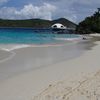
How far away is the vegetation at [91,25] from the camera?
9738 centimetres

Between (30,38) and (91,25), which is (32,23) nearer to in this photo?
(91,25)

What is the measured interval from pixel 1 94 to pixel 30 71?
14.3ft

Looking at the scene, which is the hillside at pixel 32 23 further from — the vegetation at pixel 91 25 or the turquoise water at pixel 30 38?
the turquoise water at pixel 30 38

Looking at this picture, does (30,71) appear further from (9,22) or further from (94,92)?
(9,22)

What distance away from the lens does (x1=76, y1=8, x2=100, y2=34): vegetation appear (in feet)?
319

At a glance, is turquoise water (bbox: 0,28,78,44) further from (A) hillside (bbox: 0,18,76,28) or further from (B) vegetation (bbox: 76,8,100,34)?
(A) hillside (bbox: 0,18,76,28)

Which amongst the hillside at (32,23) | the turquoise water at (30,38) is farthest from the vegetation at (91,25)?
the hillside at (32,23)

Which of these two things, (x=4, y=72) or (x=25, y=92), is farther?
(x=4, y=72)

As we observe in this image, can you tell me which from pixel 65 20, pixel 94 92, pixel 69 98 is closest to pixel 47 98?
pixel 69 98

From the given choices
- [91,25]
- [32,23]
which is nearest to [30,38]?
[91,25]

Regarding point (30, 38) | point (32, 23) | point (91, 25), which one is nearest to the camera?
point (30, 38)

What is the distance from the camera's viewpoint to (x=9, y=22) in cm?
18725

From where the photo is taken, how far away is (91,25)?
98438 mm

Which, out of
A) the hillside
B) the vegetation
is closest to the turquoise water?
the vegetation
